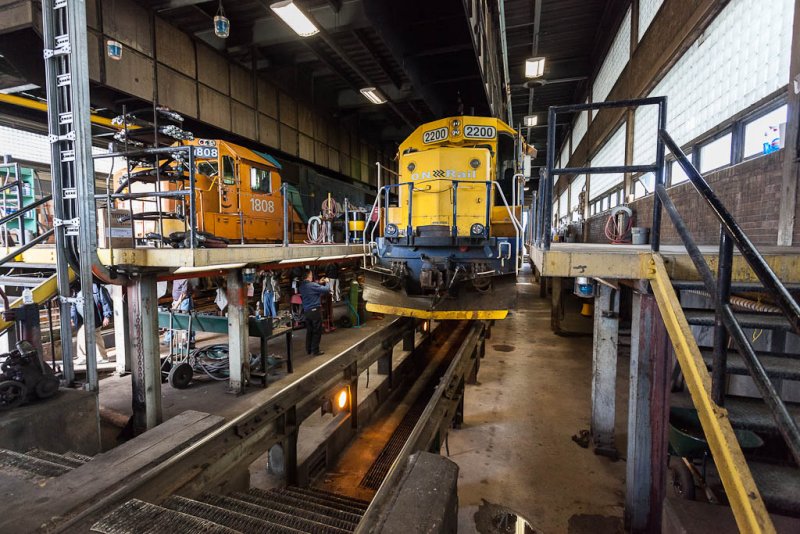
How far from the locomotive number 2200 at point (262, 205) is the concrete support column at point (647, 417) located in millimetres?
7269

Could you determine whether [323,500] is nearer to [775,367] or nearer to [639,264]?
[639,264]

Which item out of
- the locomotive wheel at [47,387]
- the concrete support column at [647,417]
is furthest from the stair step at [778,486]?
the locomotive wheel at [47,387]

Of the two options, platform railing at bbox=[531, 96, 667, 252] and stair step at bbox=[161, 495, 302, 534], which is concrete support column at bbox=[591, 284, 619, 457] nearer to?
platform railing at bbox=[531, 96, 667, 252]

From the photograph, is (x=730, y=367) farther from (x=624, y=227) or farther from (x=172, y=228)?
(x=172, y=228)

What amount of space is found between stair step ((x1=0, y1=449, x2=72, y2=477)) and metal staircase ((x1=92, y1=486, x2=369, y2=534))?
3.12ft

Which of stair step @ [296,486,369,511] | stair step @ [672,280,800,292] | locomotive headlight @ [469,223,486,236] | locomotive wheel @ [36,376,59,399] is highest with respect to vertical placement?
locomotive headlight @ [469,223,486,236]

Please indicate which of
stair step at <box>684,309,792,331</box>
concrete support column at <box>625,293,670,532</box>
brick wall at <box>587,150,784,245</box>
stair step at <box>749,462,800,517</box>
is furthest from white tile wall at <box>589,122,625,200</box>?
stair step at <box>749,462,800,517</box>

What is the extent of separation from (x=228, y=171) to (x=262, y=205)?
1089 millimetres

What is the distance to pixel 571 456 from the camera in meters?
4.55

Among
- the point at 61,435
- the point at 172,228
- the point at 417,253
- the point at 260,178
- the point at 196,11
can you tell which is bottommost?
the point at 61,435

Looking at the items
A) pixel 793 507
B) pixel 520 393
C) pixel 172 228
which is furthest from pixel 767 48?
pixel 172 228

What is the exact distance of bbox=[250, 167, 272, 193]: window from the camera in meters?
7.93

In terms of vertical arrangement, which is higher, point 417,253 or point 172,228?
point 172,228

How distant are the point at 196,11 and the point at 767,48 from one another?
33.3 feet
